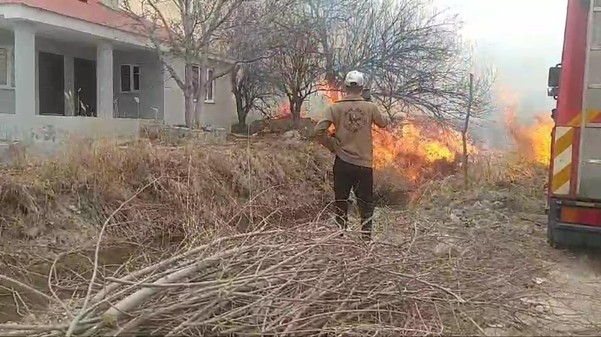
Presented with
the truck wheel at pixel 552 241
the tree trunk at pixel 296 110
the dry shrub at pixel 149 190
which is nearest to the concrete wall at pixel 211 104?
the tree trunk at pixel 296 110

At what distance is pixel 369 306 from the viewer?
3.84 metres

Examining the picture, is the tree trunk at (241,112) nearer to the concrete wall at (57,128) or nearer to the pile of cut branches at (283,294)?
the concrete wall at (57,128)

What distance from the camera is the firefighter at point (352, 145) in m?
6.71

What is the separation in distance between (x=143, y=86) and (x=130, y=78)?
0.44m

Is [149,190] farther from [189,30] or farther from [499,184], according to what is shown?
[189,30]

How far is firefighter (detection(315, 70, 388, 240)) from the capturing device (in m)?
6.71

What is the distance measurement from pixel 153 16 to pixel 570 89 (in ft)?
39.2

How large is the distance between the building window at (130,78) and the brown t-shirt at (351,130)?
14119 mm

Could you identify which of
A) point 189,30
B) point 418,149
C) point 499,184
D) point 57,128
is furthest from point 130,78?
point 499,184

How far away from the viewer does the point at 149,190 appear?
997cm

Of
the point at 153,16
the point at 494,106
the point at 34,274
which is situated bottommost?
the point at 34,274

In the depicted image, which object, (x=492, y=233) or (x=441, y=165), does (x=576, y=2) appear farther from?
(x=441, y=165)

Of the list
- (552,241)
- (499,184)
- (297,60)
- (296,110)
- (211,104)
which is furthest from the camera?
(211,104)

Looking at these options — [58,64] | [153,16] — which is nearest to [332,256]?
[153,16]
